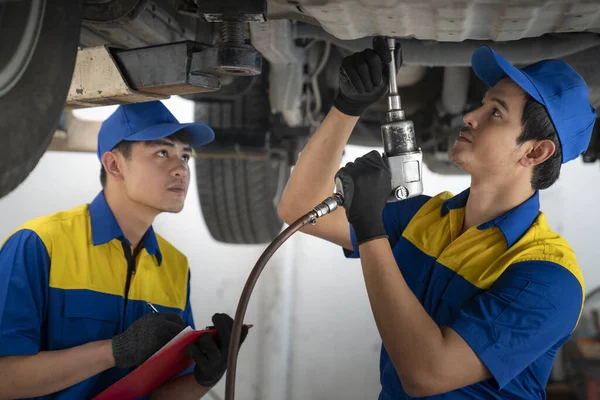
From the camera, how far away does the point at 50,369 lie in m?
1.14

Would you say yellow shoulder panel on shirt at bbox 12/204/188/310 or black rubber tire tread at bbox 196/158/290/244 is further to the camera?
black rubber tire tread at bbox 196/158/290/244

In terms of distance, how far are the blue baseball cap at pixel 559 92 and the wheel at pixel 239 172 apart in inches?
35.9

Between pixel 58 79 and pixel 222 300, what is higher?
pixel 58 79

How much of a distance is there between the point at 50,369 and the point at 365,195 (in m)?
0.65

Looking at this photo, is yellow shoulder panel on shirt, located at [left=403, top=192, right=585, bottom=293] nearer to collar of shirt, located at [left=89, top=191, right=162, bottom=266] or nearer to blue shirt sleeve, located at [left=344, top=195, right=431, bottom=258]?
blue shirt sleeve, located at [left=344, top=195, right=431, bottom=258]

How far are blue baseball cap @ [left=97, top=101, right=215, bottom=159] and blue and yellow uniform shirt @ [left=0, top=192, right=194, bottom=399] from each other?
159 mm

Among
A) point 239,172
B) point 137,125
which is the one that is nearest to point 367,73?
point 137,125

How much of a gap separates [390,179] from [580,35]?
1.95 feet

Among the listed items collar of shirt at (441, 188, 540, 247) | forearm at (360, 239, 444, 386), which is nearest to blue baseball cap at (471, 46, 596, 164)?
collar of shirt at (441, 188, 540, 247)

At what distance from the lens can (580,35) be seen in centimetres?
128

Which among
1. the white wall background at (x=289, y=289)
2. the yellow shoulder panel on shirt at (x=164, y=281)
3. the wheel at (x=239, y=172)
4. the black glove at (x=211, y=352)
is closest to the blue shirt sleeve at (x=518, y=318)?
the black glove at (x=211, y=352)

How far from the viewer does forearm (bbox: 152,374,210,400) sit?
132cm

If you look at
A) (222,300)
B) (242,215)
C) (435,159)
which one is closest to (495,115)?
(435,159)

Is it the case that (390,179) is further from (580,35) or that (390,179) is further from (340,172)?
(580,35)
